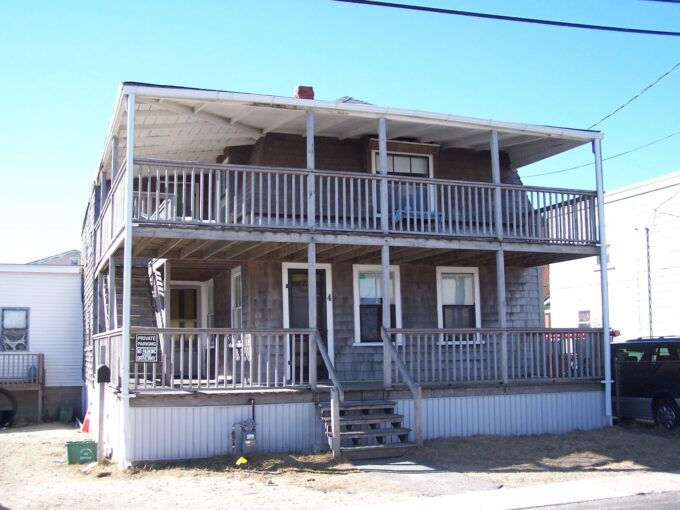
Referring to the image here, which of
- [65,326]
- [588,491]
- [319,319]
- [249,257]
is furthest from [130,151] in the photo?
[65,326]

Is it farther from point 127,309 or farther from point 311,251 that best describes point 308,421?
point 127,309

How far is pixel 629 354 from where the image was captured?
16.4 m

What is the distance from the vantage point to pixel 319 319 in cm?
1631

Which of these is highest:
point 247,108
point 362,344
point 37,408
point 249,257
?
point 247,108

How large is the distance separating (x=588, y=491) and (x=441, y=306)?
7.49 metres

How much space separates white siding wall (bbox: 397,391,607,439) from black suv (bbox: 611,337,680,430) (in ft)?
2.92

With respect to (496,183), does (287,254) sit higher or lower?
lower

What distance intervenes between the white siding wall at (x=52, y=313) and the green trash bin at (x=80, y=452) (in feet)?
38.0

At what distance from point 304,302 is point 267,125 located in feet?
12.1

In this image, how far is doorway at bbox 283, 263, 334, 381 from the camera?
52.5 feet

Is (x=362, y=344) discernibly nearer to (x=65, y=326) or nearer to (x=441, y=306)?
(x=441, y=306)

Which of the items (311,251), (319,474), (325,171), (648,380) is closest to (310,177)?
(325,171)

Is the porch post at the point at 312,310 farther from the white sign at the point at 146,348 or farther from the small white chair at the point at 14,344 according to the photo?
the small white chair at the point at 14,344

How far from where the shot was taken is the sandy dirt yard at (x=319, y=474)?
997cm
